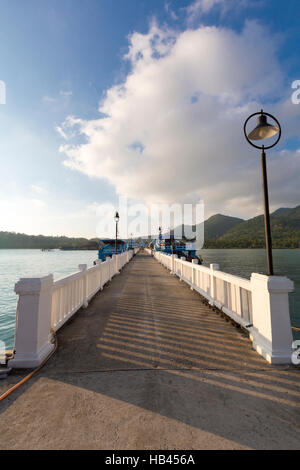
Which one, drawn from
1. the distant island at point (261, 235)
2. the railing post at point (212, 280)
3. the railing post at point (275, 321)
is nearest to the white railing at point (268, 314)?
the railing post at point (275, 321)

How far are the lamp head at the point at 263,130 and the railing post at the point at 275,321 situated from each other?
2.64 meters

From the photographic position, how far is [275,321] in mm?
3281

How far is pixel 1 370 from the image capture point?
287cm

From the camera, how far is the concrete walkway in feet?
6.05

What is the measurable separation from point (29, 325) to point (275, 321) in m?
3.86

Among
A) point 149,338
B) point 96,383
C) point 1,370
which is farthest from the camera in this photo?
point 149,338

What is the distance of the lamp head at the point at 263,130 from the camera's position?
376 cm

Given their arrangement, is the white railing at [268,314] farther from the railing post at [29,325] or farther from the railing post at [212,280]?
the railing post at [29,325]

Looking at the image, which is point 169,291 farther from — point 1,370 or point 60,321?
point 1,370

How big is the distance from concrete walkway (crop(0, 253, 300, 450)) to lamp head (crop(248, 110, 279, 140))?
3949 millimetres

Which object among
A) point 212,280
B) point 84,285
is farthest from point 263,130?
point 84,285

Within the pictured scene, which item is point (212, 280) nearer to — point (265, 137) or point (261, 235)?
point (265, 137)
